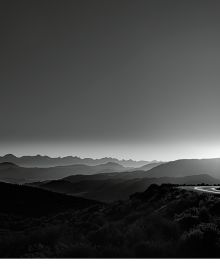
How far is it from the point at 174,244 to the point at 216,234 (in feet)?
6.38

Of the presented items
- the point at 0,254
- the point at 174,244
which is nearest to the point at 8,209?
the point at 0,254

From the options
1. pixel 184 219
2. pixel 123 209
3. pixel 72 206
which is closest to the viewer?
pixel 184 219

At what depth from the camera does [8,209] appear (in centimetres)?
7144
